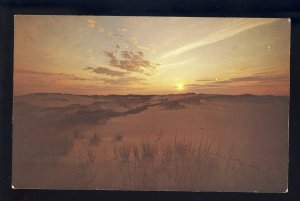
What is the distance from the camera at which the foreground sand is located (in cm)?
142

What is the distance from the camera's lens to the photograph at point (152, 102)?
4.64 ft

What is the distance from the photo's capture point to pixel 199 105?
4.66ft

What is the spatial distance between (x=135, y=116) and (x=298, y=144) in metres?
0.64

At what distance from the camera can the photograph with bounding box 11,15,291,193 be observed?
141cm

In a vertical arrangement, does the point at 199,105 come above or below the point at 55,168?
above

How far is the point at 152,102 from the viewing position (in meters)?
1.43

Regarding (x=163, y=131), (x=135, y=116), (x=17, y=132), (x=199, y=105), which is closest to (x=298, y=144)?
(x=199, y=105)

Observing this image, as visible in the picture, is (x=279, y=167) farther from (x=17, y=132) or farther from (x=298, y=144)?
(x=17, y=132)

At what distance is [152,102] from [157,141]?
0.15m

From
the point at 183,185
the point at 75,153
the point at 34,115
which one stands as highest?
the point at 34,115

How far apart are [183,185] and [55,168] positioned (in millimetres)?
505

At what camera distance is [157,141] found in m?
1.42

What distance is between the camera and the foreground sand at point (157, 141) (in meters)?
1.42

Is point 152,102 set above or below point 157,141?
above
